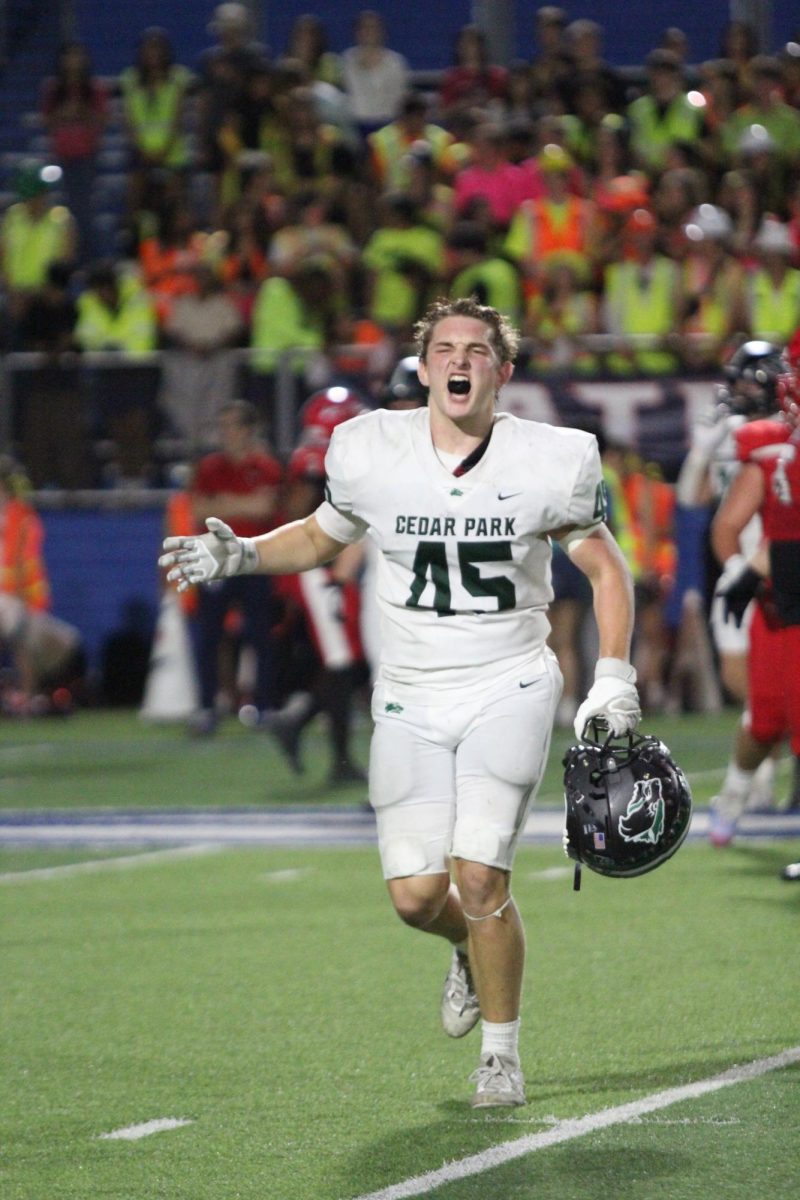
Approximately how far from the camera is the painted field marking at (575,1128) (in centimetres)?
447

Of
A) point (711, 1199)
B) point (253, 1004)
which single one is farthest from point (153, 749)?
point (711, 1199)

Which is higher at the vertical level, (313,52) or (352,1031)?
(313,52)

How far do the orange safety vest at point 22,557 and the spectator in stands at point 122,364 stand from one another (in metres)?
0.73

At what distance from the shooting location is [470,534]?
17.3ft

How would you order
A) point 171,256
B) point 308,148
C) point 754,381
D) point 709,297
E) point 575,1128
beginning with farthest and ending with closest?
point 308,148
point 171,256
point 709,297
point 754,381
point 575,1128

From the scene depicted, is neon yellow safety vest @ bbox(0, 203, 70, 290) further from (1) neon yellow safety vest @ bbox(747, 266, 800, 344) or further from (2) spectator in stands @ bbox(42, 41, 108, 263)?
(1) neon yellow safety vest @ bbox(747, 266, 800, 344)

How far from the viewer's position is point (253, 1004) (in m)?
6.48

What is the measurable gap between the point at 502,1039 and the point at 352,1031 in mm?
931

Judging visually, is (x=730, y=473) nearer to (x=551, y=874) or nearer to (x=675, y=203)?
(x=551, y=874)

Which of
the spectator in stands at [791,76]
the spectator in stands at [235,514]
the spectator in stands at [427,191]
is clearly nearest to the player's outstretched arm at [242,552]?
the spectator in stands at [235,514]

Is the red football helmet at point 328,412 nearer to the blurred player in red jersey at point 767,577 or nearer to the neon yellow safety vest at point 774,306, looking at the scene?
the blurred player in red jersey at point 767,577

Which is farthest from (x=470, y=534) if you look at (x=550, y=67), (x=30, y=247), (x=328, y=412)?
(x=550, y=67)

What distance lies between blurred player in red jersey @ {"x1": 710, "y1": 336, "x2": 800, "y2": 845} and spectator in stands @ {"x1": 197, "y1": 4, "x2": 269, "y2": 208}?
9832 mm

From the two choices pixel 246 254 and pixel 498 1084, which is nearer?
pixel 498 1084
